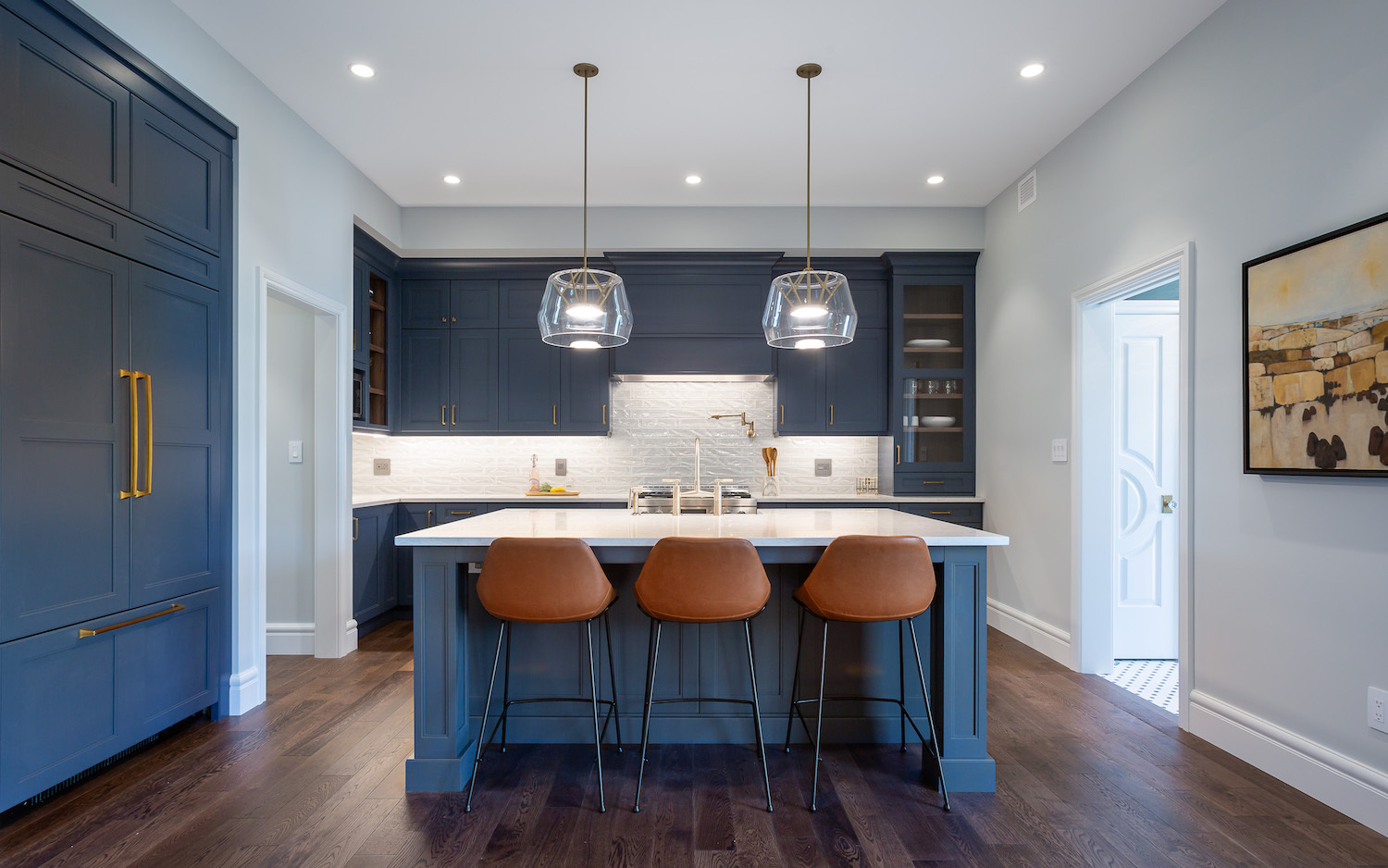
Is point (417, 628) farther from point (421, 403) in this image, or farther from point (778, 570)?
point (421, 403)

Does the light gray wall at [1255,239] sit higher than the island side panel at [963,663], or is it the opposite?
the light gray wall at [1255,239]

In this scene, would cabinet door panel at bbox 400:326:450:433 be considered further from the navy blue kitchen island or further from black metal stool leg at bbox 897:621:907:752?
black metal stool leg at bbox 897:621:907:752

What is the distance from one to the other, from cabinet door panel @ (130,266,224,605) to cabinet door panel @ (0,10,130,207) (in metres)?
0.37

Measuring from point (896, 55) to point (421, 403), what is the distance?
402cm

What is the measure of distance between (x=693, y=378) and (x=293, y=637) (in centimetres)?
315

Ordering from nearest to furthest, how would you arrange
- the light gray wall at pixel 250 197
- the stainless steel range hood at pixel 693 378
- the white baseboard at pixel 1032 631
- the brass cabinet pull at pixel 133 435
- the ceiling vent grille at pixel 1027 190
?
1. the brass cabinet pull at pixel 133 435
2. the light gray wall at pixel 250 197
3. the white baseboard at pixel 1032 631
4. the ceiling vent grille at pixel 1027 190
5. the stainless steel range hood at pixel 693 378

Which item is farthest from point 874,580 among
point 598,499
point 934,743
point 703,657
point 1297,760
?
point 598,499

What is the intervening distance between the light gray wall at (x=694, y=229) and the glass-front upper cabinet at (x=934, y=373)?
0.69ft

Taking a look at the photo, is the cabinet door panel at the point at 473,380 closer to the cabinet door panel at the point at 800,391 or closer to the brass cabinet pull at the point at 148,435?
the cabinet door panel at the point at 800,391

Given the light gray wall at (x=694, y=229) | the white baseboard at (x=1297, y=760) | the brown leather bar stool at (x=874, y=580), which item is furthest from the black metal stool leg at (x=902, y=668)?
the light gray wall at (x=694, y=229)

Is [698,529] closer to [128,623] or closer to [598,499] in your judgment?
[128,623]

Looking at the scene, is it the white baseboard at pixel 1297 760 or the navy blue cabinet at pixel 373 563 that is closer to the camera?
the white baseboard at pixel 1297 760

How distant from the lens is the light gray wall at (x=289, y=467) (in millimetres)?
4145

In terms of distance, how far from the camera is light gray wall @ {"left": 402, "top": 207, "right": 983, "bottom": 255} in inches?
204
